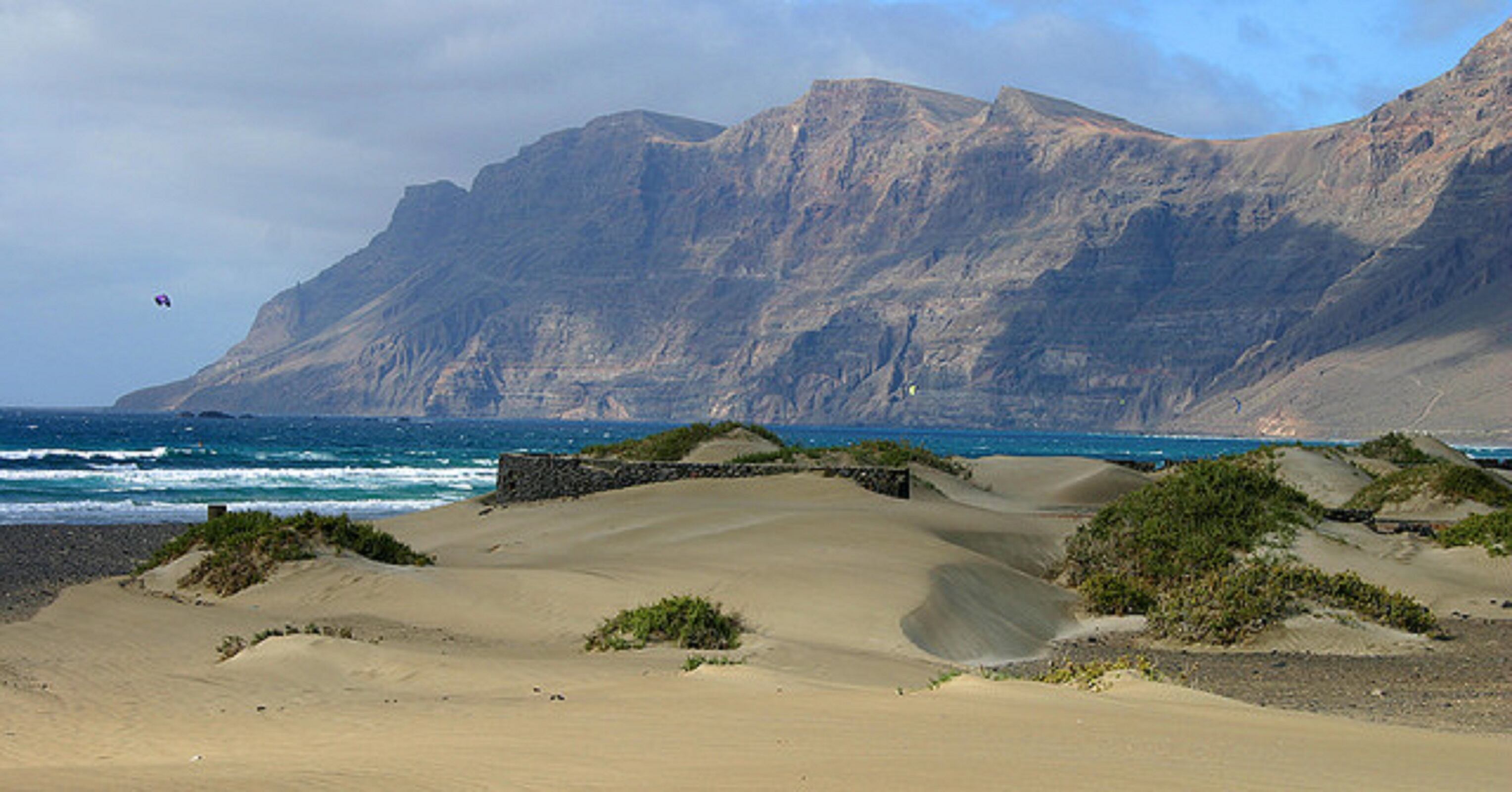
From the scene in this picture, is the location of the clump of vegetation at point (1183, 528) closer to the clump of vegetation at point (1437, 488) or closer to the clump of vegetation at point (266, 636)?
the clump of vegetation at point (266, 636)

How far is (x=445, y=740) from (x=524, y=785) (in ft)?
7.49

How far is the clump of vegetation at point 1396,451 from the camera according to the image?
50125 millimetres

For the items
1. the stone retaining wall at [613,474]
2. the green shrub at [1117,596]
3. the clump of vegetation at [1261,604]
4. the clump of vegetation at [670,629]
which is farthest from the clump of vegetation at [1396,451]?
the clump of vegetation at [670,629]

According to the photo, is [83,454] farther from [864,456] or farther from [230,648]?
[230,648]

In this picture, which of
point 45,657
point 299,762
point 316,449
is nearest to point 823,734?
point 299,762

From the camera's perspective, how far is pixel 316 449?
112m

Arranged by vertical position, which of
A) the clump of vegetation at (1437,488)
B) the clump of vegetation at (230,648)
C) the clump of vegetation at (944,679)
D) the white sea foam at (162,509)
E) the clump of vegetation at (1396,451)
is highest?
the clump of vegetation at (1396,451)

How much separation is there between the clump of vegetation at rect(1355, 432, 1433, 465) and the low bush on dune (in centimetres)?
2448

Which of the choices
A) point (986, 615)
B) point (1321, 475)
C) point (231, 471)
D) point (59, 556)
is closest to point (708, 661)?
point (986, 615)

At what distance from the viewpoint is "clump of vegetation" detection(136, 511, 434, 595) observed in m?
22.5

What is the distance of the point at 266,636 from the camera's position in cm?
1627

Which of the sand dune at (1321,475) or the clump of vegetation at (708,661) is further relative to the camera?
the sand dune at (1321,475)

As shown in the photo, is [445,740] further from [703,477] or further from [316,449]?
[316,449]

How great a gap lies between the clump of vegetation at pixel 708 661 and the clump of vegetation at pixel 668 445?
26.4 metres
